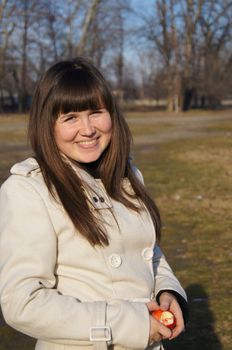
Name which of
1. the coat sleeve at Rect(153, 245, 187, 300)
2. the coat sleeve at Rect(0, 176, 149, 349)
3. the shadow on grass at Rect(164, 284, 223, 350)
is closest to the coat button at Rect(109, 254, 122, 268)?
the coat sleeve at Rect(0, 176, 149, 349)

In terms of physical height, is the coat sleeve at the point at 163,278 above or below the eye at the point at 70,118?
below

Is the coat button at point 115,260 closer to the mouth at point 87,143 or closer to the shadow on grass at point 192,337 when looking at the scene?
the mouth at point 87,143

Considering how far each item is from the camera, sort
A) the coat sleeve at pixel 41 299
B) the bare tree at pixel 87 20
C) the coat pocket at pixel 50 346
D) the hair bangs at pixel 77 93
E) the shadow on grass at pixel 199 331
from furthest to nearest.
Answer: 1. the bare tree at pixel 87 20
2. the shadow on grass at pixel 199 331
3. the hair bangs at pixel 77 93
4. the coat pocket at pixel 50 346
5. the coat sleeve at pixel 41 299

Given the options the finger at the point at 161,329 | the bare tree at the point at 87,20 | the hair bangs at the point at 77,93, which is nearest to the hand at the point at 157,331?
the finger at the point at 161,329

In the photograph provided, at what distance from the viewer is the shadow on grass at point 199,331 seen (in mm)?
3608

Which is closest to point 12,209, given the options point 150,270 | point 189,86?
point 150,270

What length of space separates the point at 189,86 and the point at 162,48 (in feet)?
11.9

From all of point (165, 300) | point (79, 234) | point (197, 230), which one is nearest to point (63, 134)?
point (79, 234)

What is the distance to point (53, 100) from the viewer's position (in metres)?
1.76

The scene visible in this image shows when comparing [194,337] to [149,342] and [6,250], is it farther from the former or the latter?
[6,250]

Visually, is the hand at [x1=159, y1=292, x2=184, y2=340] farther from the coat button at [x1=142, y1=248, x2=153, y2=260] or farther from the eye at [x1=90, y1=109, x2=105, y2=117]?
the eye at [x1=90, y1=109, x2=105, y2=117]

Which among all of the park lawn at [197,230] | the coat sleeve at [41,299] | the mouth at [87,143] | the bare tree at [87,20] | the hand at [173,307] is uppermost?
the bare tree at [87,20]

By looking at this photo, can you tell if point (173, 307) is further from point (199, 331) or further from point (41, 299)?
point (199, 331)

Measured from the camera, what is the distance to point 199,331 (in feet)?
12.5
